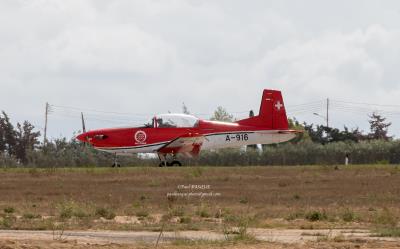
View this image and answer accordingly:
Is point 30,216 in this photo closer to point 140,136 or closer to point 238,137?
point 140,136

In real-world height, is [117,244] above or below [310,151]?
below

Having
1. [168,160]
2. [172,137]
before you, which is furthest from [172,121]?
[168,160]

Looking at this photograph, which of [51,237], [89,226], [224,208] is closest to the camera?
[51,237]

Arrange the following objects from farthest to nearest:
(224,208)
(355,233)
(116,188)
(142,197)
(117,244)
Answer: (116,188) → (142,197) → (224,208) → (355,233) → (117,244)

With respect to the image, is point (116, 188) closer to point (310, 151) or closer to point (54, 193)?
point (54, 193)

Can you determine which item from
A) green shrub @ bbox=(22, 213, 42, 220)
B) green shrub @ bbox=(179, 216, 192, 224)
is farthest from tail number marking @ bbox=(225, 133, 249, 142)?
green shrub @ bbox=(179, 216, 192, 224)

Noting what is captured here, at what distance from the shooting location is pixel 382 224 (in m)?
28.3

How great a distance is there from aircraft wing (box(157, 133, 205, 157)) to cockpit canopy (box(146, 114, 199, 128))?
68 cm

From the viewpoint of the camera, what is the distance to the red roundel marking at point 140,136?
53.4m

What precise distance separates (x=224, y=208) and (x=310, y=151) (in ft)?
104

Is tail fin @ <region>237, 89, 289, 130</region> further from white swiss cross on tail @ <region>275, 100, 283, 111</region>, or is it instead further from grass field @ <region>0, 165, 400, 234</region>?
grass field @ <region>0, 165, 400, 234</region>

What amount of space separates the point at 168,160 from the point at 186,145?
6.88 feet

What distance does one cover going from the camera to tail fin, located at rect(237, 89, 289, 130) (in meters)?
56.6

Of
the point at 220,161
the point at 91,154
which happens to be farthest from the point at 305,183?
the point at 91,154
